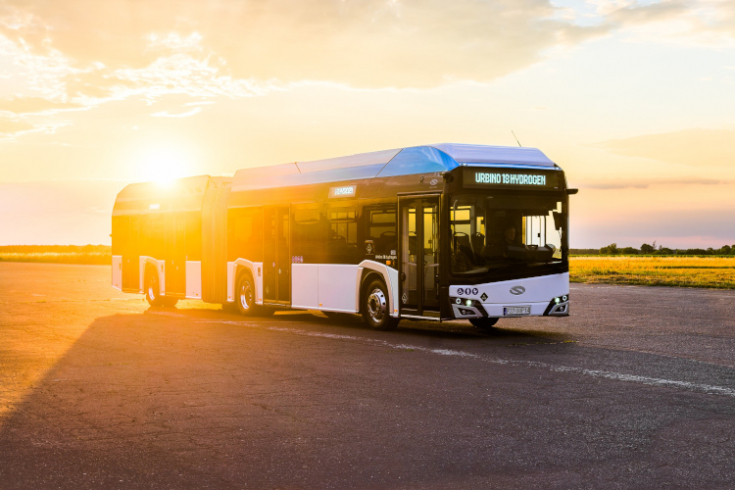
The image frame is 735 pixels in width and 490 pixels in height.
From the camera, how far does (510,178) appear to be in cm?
1542

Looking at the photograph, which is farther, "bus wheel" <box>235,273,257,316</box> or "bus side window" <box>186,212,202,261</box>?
"bus side window" <box>186,212,202,261</box>

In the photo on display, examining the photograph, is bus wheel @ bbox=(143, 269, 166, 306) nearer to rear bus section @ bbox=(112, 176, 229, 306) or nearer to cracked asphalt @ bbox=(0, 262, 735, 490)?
rear bus section @ bbox=(112, 176, 229, 306)

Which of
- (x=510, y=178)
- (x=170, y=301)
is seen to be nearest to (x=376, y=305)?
(x=510, y=178)

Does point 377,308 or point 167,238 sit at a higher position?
point 167,238

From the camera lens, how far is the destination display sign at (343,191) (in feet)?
56.8

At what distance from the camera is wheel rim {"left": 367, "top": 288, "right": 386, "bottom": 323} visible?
1652 cm

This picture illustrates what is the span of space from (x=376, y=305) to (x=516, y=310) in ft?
9.58

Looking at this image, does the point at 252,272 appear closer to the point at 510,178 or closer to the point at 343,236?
the point at 343,236

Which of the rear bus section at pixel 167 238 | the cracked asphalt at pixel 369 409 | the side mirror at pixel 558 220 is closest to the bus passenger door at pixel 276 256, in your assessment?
the rear bus section at pixel 167 238

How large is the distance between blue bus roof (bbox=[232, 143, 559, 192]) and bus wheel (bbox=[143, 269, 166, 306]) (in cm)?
730

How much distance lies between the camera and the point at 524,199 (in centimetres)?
1548

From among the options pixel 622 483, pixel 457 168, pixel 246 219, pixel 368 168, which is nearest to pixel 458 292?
pixel 457 168

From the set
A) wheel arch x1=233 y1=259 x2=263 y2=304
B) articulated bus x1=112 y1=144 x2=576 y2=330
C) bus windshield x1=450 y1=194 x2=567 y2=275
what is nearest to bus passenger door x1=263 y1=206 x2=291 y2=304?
articulated bus x1=112 y1=144 x2=576 y2=330

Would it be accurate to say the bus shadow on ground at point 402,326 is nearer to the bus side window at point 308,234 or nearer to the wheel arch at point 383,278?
the wheel arch at point 383,278
